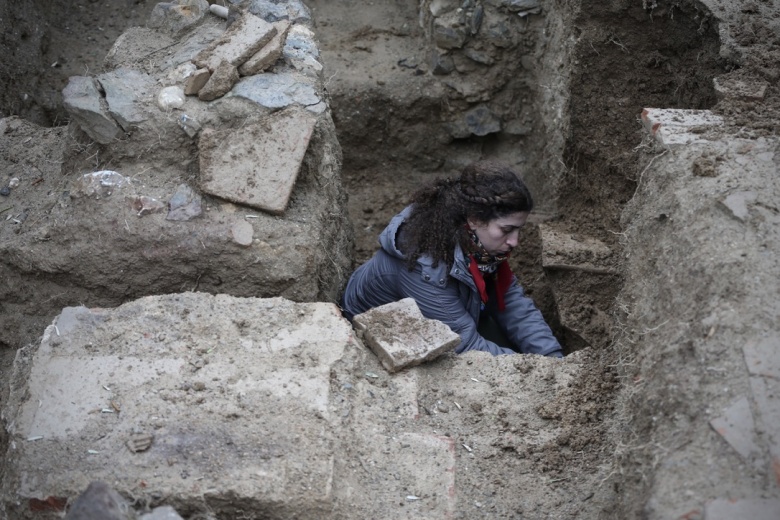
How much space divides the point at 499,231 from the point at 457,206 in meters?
0.23

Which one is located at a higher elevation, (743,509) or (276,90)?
(743,509)

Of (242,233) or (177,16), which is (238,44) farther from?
(242,233)

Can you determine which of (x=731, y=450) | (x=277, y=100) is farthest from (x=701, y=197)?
(x=277, y=100)

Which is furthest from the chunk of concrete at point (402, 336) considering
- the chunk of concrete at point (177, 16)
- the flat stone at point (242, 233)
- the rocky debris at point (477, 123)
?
the rocky debris at point (477, 123)

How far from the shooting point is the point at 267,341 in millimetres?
3189

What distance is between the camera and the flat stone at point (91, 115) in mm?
3869

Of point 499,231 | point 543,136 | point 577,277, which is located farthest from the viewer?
point 543,136

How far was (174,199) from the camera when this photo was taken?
3766mm

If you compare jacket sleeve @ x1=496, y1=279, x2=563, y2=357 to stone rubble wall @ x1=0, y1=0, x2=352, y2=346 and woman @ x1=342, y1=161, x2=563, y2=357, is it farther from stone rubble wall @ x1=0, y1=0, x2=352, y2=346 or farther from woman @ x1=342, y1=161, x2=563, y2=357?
stone rubble wall @ x1=0, y1=0, x2=352, y2=346

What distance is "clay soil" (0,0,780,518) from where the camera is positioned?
3115 mm

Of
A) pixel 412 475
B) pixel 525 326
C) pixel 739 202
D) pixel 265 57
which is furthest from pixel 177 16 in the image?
pixel 739 202

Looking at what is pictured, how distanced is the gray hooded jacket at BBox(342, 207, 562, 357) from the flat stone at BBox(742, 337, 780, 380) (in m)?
1.42

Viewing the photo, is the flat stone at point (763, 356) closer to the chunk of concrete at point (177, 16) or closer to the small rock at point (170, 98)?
the small rock at point (170, 98)

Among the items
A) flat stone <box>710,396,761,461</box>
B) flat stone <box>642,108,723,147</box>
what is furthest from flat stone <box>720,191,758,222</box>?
flat stone <box>710,396,761,461</box>
